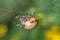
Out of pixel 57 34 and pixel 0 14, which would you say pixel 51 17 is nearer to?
pixel 57 34

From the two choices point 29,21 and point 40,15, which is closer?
point 29,21

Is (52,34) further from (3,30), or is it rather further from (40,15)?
(3,30)

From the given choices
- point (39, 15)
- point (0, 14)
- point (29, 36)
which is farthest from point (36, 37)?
point (0, 14)

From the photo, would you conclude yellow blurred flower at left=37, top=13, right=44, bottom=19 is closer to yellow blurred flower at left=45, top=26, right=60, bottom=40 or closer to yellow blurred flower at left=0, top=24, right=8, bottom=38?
yellow blurred flower at left=45, top=26, right=60, bottom=40

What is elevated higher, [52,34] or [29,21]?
[29,21]

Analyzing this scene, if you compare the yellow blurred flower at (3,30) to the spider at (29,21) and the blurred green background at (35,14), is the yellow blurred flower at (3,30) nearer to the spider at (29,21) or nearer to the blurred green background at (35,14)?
the blurred green background at (35,14)

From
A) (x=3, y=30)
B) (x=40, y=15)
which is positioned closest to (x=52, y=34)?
(x=40, y=15)

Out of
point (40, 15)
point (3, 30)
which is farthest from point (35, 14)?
point (3, 30)

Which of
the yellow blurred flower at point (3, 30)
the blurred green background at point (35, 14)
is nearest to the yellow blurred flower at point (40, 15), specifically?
the blurred green background at point (35, 14)
